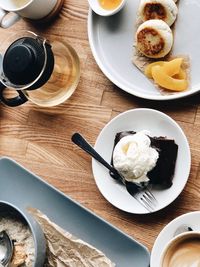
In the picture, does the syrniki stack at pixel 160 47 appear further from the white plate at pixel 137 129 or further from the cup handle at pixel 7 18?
the cup handle at pixel 7 18

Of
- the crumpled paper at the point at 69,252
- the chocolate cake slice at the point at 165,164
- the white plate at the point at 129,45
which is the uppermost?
the white plate at the point at 129,45

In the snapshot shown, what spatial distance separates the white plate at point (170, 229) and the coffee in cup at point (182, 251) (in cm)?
10

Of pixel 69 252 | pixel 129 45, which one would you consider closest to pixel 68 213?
pixel 69 252

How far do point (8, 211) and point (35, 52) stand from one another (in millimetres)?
332

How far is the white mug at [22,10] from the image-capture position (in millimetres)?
1382

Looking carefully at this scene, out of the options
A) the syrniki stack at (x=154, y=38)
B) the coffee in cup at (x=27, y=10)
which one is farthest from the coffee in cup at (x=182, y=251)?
the coffee in cup at (x=27, y=10)

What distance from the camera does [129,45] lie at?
1.38 m

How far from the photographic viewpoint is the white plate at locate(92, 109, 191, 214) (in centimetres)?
127

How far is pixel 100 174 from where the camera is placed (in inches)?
52.4

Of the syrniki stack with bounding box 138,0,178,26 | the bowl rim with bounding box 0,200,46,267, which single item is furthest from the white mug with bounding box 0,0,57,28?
the bowl rim with bounding box 0,200,46,267

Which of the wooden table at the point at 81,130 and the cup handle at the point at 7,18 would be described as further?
the cup handle at the point at 7,18

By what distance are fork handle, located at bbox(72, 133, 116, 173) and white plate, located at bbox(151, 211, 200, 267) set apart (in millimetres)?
170

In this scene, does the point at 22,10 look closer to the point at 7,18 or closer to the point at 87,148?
the point at 7,18

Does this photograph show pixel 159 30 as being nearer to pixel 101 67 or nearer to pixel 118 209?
pixel 101 67
